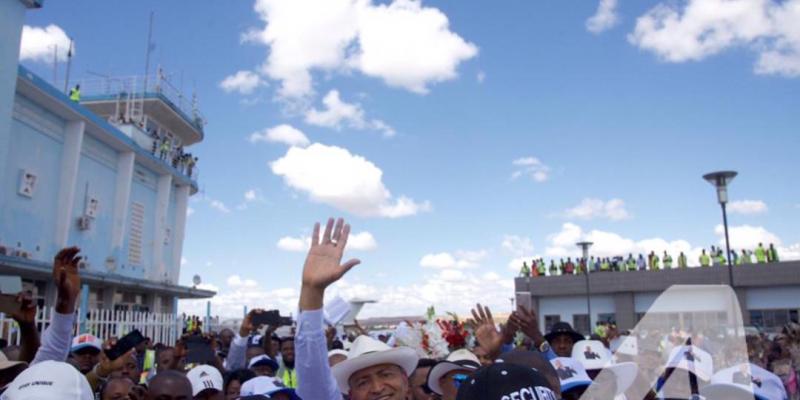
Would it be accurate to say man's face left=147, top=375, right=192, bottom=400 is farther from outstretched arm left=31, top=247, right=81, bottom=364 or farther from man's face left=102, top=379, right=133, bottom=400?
outstretched arm left=31, top=247, right=81, bottom=364

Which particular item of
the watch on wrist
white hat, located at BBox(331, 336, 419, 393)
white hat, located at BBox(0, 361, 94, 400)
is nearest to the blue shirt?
white hat, located at BBox(331, 336, 419, 393)

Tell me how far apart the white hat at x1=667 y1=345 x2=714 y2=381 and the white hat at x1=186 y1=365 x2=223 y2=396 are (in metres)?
3.86

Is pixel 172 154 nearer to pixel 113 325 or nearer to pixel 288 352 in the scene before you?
pixel 113 325

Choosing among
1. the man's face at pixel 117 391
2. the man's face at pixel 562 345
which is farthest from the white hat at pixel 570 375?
the man's face at pixel 117 391

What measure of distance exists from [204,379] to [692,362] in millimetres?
4089

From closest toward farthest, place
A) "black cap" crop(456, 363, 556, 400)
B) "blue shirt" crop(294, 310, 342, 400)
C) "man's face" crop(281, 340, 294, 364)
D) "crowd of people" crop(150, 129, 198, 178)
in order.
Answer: "black cap" crop(456, 363, 556, 400), "blue shirt" crop(294, 310, 342, 400), "man's face" crop(281, 340, 294, 364), "crowd of people" crop(150, 129, 198, 178)

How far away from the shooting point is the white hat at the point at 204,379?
5.46 m

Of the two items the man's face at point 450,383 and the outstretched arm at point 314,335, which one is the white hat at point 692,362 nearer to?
the man's face at point 450,383

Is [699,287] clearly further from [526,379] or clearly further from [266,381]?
[266,381]

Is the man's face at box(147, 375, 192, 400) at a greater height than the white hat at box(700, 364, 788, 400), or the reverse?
the white hat at box(700, 364, 788, 400)

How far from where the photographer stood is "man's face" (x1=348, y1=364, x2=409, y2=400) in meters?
3.36

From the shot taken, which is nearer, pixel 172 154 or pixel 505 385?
pixel 505 385

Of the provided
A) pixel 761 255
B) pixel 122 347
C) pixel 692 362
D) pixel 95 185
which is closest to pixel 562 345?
pixel 692 362

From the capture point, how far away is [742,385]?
157 inches
